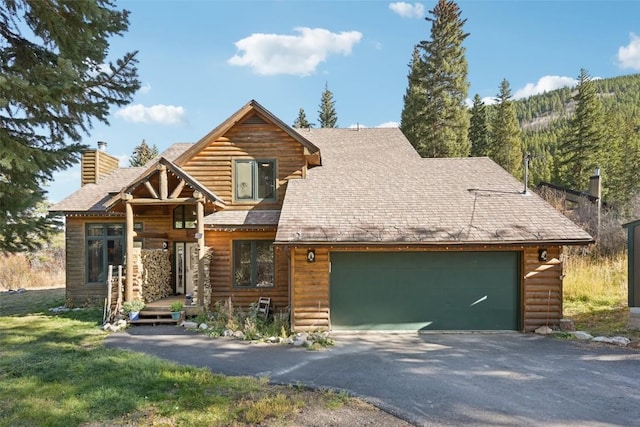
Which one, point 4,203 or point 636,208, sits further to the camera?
point 636,208

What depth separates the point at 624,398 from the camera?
594 centimetres

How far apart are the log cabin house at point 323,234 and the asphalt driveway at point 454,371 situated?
3.61 ft

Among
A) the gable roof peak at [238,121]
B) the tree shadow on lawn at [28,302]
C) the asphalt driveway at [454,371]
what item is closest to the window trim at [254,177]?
the gable roof peak at [238,121]

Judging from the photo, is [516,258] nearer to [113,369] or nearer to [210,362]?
[210,362]

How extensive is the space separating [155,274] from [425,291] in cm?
898

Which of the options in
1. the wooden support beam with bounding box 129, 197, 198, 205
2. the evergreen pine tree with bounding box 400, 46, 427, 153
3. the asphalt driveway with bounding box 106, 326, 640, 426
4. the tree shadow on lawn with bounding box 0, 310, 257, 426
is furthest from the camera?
the evergreen pine tree with bounding box 400, 46, 427, 153

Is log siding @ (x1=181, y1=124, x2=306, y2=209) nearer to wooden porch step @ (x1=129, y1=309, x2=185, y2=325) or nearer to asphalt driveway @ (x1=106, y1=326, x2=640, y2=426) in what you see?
wooden porch step @ (x1=129, y1=309, x2=185, y2=325)

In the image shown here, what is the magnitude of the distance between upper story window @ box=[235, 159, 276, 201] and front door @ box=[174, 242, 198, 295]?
276 centimetres

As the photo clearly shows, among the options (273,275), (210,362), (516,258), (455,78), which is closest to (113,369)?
(210,362)

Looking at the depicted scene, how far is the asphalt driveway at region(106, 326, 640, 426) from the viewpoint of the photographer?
5.50 meters

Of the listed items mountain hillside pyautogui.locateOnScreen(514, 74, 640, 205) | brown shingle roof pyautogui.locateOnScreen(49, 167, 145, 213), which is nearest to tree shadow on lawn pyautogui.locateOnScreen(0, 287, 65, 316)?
brown shingle roof pyautogui.locateOnScreen(49, 167, 145, 213)

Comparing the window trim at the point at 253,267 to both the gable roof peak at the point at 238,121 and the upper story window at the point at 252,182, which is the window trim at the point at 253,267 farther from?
the gable roof peak at the point at 238,121

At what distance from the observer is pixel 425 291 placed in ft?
34.5

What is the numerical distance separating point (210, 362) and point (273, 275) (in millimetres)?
4649
